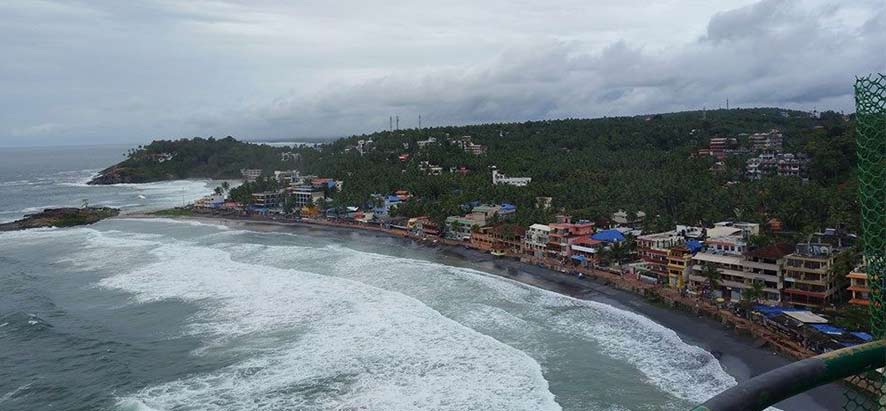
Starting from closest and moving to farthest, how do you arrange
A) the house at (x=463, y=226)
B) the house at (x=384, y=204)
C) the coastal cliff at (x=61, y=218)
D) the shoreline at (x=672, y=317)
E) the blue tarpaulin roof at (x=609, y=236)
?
the shoreline at (x=672, y=317) < the blue tarpaulin roof at (x=609, y=236) < the house at (x=463, y=226) < the coastal cliff at (x=61, y=218) < the house at (x=384, y=204)

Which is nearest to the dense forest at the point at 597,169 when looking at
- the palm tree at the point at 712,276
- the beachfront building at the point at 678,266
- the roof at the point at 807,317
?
the beachfront building at the point at 678,266

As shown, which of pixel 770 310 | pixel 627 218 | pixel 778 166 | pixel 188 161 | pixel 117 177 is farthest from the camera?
pixel 188 161

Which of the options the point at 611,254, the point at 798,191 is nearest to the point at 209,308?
the point at 611,254

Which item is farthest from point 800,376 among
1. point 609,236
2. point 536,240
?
point 536,240

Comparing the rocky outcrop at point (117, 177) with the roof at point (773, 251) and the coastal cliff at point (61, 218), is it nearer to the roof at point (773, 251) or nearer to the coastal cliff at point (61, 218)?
the coastal cliff at point (61, 218)

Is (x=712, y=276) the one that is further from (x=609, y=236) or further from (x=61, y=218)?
(x=61, y=218)

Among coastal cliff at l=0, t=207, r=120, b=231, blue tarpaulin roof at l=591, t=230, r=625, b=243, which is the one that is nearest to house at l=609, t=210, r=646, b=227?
blue tarpaulin roof at l=591, t=230, r=625, b=243
